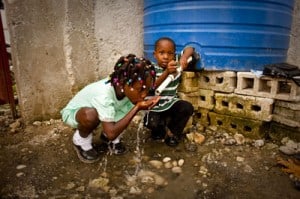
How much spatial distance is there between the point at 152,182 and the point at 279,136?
1124mm

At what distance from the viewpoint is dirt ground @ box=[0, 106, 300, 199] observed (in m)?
1.45

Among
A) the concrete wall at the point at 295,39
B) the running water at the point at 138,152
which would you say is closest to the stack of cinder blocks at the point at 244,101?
the running water at the point at 138,152

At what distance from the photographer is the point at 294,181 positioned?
1.51 m

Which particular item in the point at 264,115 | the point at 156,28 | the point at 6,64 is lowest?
the point at 264,115

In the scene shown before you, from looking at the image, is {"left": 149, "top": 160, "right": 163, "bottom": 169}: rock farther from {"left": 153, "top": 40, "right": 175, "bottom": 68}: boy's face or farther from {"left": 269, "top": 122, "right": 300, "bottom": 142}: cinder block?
{"left": 269, "top": 122, "right": 300, "bottom": 142}: cinder block

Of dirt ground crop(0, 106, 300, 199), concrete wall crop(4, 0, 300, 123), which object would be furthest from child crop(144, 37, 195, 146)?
concrete wall crop(4, 0, 300, 123)

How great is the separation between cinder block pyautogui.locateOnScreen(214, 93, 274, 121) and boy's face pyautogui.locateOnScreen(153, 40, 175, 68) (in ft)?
1.90

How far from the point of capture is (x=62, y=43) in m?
2.40

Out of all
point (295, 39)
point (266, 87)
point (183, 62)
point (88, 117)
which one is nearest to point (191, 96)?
point (183, 62)

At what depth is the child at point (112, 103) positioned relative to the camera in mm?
1479

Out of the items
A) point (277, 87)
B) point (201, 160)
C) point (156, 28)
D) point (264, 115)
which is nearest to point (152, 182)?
point (201, 160)

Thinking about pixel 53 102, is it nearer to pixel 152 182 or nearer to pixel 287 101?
pixel 152 182

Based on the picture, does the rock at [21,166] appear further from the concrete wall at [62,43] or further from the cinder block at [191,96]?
the cinder block at [191,96]

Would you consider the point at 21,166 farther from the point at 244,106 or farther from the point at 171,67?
the point at 244,106
